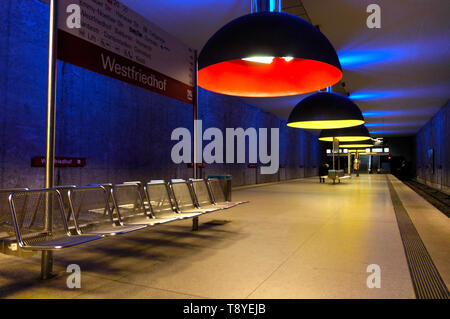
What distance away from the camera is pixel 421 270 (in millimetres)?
3541

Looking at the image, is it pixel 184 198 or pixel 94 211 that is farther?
pixel 184 198

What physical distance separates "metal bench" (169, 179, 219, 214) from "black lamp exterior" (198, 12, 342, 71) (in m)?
2.54

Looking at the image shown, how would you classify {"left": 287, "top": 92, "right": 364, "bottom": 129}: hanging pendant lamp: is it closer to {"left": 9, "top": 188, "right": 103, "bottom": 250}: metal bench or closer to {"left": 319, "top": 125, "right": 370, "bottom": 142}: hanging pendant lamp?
{"left": 9, "top": 188, "right": 103, "bottom": 250}: metal bench

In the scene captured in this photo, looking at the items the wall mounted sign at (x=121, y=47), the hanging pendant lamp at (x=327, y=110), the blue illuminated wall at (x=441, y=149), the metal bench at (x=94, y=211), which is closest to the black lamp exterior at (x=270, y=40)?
the wall mounted sign at (x=121, y=47)

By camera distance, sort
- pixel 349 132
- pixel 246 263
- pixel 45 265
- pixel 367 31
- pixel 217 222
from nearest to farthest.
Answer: pixel 45 265
pixel 246 263
pixel 217 222
pixel 367 31
pixel 349 132

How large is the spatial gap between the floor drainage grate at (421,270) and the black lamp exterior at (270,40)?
235 cm

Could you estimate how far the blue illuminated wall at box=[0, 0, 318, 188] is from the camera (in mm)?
6773

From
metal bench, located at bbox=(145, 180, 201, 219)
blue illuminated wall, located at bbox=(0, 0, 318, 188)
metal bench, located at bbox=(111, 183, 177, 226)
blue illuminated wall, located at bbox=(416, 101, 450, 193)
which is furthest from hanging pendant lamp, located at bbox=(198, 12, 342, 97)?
blue illuminated wall, located at bbox=(416, 101, 450, 193)

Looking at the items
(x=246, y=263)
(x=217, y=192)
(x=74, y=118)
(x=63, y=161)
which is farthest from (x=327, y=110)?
(x=63, y=161)

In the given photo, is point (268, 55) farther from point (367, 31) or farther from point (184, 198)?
point (367, 31)

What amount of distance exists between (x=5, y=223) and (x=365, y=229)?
550cm

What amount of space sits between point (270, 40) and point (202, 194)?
3.72 metres

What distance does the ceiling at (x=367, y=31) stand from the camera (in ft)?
24.1

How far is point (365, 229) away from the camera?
586 cm
